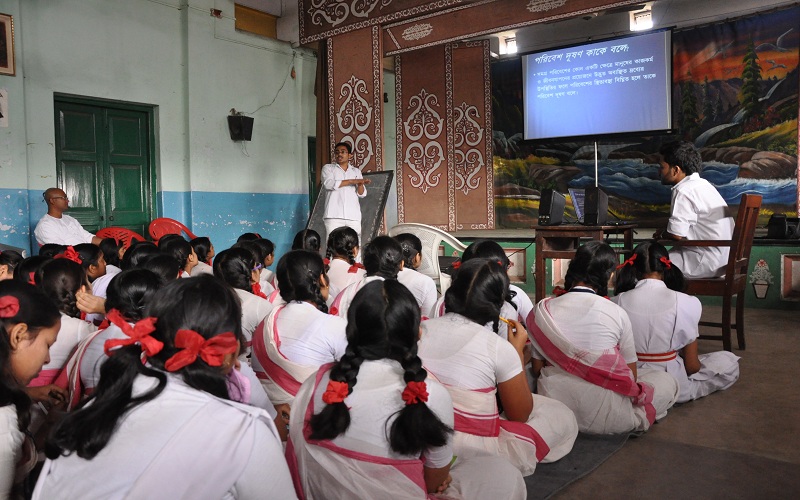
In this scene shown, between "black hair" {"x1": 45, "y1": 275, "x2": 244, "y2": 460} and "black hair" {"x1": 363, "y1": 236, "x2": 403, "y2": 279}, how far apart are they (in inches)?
68.4

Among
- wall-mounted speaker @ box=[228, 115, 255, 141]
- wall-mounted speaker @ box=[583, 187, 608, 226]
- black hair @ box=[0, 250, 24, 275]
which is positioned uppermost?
wall-mounted speaker @ box=[228, 115, 255, 141]

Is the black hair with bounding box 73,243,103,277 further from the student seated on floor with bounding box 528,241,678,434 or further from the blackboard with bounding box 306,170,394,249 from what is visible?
the blackboard with bounding box 306,170,394,249

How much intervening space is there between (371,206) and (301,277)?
4.28 m

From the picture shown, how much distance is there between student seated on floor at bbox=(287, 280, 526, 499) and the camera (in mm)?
1375

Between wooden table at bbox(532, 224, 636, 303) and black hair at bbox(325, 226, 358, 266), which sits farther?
wooden table at bbox(532, 224, 636, 303)

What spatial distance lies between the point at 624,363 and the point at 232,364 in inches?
63.6

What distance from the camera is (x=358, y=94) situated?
256 inches

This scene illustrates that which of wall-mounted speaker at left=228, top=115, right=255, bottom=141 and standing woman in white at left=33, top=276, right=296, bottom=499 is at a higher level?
wall-mounted speaker at left=228, top=115, right=255, bottom=141

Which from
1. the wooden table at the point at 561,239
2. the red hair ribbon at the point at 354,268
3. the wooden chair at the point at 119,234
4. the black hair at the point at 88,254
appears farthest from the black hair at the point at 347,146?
the black hair at the point at 88,254

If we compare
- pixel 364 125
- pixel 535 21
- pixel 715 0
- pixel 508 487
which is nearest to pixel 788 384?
pixel 508 487

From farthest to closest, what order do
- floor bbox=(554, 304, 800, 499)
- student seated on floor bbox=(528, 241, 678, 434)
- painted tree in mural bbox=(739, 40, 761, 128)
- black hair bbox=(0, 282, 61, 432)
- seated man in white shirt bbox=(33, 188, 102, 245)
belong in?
1. painted tree in mural bbox=(739, 40, 761, 128)
2. seated man in white shirt bbox=(33, 188, 102, 245)
3. student seated on floor bbox=(528, 241, 678, 434)
4. floor bbox=(554, 304, 800, 499)
5. black hair bbox=(0, 282, 61, 432)

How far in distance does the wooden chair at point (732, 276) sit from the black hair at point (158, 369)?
3271 millimetres

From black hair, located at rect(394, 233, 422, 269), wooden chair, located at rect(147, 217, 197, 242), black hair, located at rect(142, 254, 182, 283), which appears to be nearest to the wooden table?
black hair, located at rect(394, 233, 422, 269)

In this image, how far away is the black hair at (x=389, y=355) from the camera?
1.37 metres
